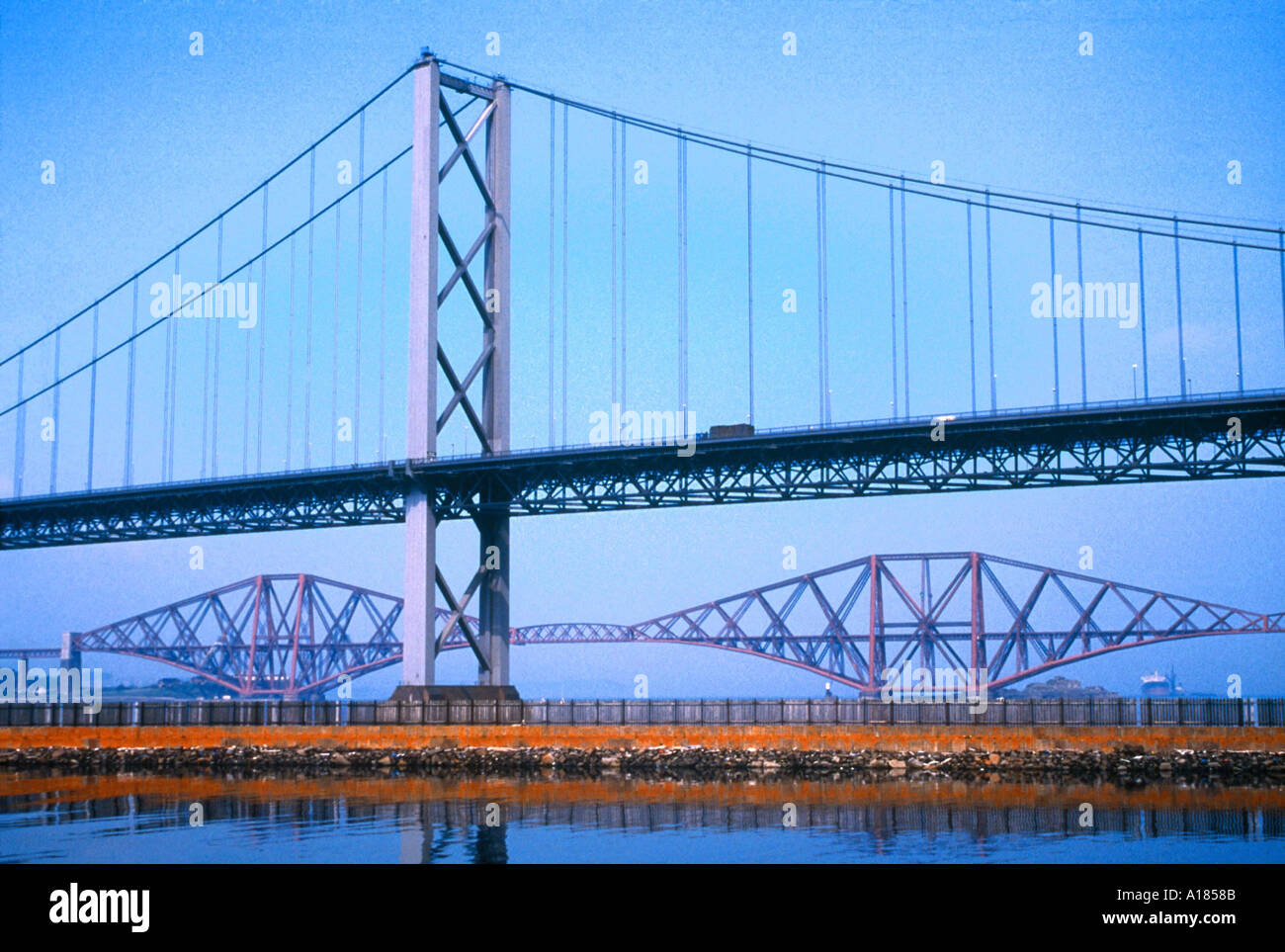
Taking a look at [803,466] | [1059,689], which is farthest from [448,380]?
[1059,689]

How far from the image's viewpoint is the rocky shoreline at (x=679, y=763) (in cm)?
3747

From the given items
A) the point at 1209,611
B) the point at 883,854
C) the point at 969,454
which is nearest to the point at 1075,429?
the point at 969,454

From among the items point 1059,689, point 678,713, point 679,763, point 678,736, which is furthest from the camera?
point 1059,689

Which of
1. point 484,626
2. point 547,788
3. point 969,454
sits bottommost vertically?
point 547,788

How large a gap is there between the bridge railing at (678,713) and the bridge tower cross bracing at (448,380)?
5668 mm

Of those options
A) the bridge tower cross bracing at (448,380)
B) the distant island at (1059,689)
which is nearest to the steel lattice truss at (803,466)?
the bridge tower cross bracing at (448,380)

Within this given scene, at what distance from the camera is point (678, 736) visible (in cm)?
4284

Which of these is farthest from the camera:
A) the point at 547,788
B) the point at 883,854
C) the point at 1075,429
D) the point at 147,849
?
the point at 1075,429

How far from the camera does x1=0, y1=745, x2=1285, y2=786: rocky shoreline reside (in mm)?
37469

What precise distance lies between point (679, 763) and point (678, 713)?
405cm

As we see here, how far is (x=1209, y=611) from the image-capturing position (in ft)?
478

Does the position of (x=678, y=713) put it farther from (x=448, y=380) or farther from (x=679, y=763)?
(x=448, y=380)
